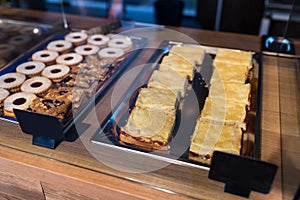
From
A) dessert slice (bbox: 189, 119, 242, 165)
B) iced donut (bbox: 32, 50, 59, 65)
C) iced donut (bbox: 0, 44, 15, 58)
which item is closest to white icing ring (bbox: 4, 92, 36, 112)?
iced donut (bbox: 32, 50, 59, 65)

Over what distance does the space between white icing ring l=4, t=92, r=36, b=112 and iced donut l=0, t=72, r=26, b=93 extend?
→ 0.16 feet

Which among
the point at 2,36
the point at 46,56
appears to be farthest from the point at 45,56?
the point at 2,36

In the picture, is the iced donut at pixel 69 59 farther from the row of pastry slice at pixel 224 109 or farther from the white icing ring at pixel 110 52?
the row of pastry slice at pixel 224 109

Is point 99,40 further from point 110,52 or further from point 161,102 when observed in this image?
point 161,102

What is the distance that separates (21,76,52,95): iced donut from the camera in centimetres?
93

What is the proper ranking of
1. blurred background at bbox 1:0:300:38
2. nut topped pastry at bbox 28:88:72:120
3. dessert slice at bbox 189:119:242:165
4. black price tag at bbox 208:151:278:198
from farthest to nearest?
1. blurred background at bbox 1:0:300:38
2. nut topped pastry at bbox 28:88:72:120
3. dessert slice at bbox 189:119:242:165
4. black price tag at bbox 208:151:278:198

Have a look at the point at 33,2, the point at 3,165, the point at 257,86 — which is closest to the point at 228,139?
the point at 257,86

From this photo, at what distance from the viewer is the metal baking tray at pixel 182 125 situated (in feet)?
2.29

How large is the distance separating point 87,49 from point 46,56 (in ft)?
0.51

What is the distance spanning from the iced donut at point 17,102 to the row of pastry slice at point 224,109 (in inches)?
19.0

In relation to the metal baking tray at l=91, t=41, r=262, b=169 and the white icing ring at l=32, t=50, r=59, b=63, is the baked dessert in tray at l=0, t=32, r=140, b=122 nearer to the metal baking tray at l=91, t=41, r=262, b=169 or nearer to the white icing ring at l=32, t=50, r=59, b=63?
the white icing ring at l=32, t=50, r=59, b=63

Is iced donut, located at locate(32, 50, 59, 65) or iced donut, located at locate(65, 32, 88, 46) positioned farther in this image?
iced donut, located at locate(65, 32, 88, 46)

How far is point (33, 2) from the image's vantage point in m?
2.61

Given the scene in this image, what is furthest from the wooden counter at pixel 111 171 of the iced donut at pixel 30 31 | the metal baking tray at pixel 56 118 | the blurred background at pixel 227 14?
the blurred background at pixel 227 14
